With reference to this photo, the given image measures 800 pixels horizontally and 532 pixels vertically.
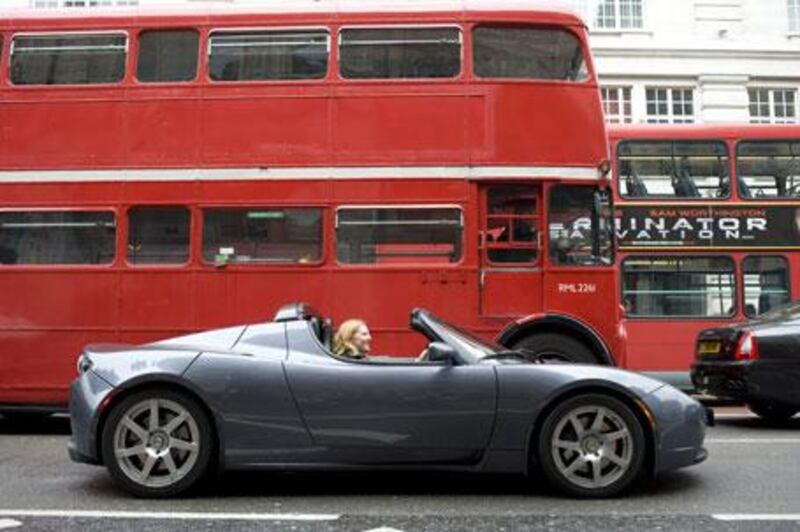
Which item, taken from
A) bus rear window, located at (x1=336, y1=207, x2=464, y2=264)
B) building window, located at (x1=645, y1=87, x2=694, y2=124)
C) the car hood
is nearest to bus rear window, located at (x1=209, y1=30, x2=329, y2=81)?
bus rear window, located at (x1=336, y1=207, x2=464, y2=264)

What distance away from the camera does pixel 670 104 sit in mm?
24203

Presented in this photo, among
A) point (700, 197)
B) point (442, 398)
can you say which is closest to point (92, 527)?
point (442, 398)

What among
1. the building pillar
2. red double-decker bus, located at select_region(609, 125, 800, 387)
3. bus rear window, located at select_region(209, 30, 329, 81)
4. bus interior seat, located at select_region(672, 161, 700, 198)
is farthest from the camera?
the building pillar

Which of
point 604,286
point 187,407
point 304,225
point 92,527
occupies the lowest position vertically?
point 92,527

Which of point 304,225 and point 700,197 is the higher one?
point 700,197

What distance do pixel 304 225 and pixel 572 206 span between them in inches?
108

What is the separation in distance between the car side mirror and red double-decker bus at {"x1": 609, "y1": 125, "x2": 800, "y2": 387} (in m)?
7.83

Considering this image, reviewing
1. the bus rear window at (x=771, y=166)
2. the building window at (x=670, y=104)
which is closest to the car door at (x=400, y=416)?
the bus rear window at (x=771, y=166)

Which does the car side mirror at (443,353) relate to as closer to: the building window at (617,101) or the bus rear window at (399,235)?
the bus rear window at (399,235)

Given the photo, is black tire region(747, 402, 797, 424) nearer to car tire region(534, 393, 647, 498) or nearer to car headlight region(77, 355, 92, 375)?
car tire region(534, 393, 647, 498)

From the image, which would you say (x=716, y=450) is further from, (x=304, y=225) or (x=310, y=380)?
(x=304, y=225)

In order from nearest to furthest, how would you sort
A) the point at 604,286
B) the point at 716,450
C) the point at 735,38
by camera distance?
1. the point at 716,450
2. the point at 604,286
3. the point at 735,38

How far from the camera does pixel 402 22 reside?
32.2 ft

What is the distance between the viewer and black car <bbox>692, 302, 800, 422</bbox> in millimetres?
9203
